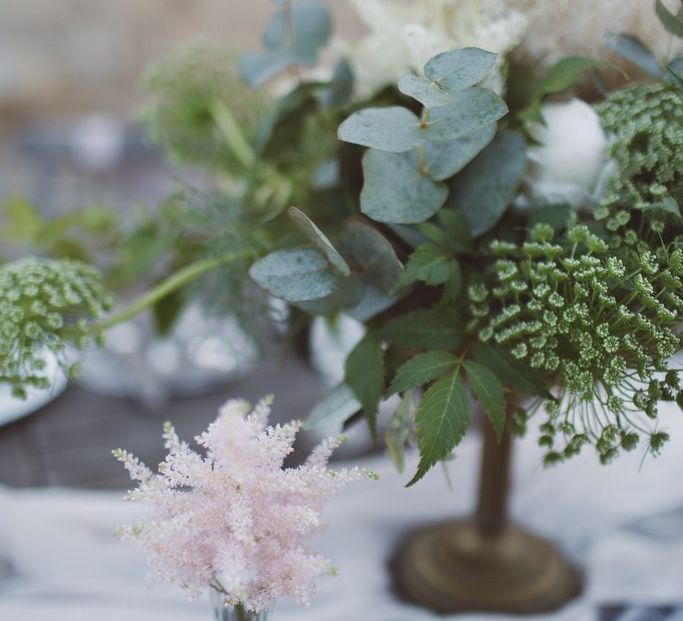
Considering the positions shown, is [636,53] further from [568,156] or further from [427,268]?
[427,268]

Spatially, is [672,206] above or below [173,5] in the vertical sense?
below

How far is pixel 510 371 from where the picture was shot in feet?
1.32

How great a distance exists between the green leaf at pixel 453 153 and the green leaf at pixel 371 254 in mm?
52

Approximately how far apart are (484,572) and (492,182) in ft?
1.05

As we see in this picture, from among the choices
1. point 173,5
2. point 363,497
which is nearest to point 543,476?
point 363,497

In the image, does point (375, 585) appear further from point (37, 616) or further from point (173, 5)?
point (173, 5)

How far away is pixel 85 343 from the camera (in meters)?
0.47

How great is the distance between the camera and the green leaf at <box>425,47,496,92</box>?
0.37 m

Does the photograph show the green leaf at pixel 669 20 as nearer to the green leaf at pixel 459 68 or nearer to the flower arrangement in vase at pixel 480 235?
the flower arrangement in vase at pixel 480 235

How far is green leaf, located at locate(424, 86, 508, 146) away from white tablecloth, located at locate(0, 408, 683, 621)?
0.33 metres

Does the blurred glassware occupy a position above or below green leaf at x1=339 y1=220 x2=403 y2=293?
above

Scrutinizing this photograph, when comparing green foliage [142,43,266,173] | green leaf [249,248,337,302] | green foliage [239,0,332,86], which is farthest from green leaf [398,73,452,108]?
green foliage [142,43,266,173]

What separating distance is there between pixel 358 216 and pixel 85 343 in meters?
0.19

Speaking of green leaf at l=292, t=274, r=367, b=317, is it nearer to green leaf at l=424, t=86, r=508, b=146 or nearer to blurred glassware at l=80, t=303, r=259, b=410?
green leaf at l=424, t=86, r=508, b=146
